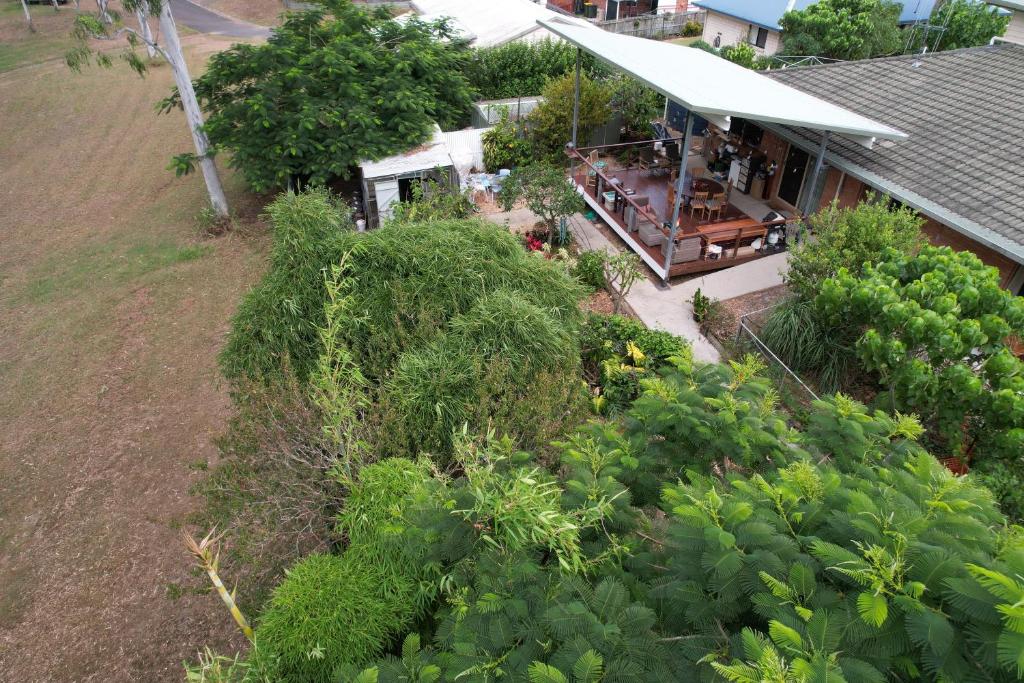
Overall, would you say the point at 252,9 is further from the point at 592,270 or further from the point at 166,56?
the point at 592,270

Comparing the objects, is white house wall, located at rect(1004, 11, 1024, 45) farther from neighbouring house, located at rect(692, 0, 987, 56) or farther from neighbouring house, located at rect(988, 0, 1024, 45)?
neighbouring house, located at rect(692, 0, 987, 56)

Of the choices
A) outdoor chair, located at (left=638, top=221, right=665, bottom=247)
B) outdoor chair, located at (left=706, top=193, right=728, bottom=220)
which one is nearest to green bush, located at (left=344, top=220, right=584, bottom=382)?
outdoor chair, located at (left=638, top=221, right=665, bottom=247)

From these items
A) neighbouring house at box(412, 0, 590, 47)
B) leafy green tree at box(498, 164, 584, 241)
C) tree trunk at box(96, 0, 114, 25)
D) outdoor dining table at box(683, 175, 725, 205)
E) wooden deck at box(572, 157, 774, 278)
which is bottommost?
wooden deck at box(572, 157, 774, 278)

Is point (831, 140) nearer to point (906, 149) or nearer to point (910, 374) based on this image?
point (906, 149)

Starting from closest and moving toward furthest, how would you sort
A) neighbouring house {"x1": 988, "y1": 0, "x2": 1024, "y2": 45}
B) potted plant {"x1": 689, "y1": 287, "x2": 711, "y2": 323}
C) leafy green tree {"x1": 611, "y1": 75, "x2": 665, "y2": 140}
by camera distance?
1. potted plant {"x1": 689, "y1": 287, "x2": 711, "y2": 323}
2. neighbouring house {"x1": 988, "y1": 0, "x2": 1024, "y2": 45}
3. leafy green tree {"x1": 611, "y1": 75, "x2": 665, "y2": 140}

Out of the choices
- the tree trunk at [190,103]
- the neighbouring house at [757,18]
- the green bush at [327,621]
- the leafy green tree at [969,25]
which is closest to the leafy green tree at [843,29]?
the leafy green tree at [969,25]

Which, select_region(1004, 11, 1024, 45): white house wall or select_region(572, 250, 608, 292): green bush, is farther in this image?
select_region(1004, 11, 1024, 45): white house wall

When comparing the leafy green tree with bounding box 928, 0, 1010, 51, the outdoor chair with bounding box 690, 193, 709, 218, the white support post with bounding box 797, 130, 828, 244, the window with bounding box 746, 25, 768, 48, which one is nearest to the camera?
the white support post with bounding box 797, 130, 828, 244

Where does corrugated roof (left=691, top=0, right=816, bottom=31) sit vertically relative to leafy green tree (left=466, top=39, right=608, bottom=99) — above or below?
above

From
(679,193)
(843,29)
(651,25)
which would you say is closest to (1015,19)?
(843,29)
